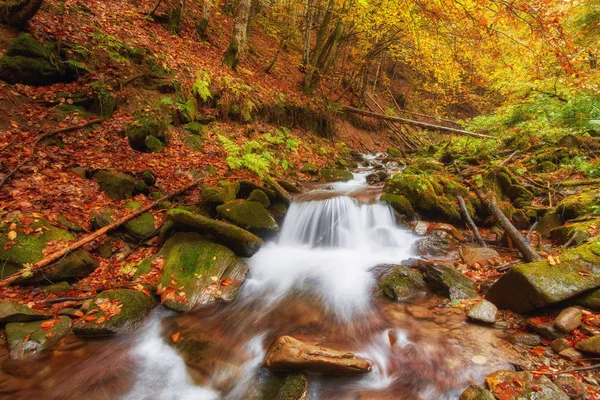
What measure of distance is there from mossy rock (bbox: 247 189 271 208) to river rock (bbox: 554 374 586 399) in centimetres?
539

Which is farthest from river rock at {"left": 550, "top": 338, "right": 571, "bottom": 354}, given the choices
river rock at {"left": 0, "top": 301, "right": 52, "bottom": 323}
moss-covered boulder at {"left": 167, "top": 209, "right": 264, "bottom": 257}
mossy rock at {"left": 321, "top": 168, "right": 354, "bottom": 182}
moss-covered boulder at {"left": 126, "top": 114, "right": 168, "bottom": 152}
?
mossy rock at {"left": 321, "top": 168, "right": 354, "bottom": 182}

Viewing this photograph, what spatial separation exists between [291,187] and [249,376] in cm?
536

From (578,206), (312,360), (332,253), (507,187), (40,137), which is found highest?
(578,206)

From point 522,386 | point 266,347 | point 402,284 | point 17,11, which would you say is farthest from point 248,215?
point 17,11

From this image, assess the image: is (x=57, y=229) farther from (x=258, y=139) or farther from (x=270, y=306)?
(x=258, y=139)

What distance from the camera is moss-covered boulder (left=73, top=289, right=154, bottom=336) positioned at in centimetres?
363

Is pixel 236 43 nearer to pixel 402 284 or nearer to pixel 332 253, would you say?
pixel 332 253

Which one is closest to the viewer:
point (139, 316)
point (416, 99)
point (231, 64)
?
point (139, 316)

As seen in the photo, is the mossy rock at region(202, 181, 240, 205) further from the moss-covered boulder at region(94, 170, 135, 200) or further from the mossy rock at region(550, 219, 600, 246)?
the mossy rock at region(550, 219, 600, 246)

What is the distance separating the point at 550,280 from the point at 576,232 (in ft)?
7.05

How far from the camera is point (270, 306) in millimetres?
4875

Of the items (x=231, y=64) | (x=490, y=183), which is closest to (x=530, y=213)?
(x=490, y=183)

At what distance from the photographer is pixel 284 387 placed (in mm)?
3090

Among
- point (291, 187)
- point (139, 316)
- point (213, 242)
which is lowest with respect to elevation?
point (139, 316)
